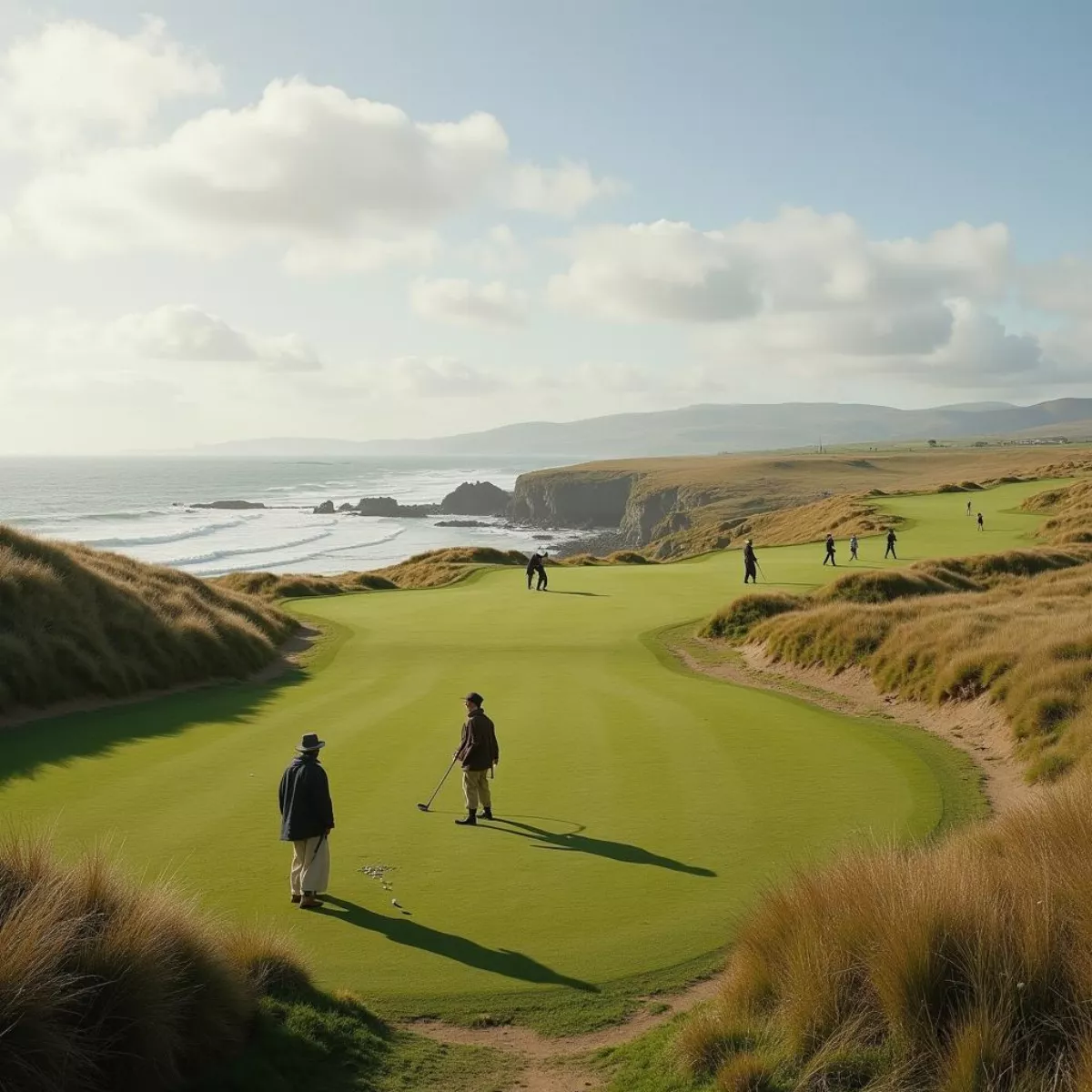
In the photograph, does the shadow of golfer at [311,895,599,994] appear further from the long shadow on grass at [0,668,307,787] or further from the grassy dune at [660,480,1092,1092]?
the long shadow on grass at [0,668,307,787]

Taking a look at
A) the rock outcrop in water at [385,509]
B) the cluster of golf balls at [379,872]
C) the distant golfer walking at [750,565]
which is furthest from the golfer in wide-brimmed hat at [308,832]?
the rock outcrop in water at [385,509]

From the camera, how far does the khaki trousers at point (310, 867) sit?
9727mm

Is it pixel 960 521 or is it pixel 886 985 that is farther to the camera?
pixel 960 521

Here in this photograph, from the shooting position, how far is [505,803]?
13.0 meters

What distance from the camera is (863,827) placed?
11867 millimetres


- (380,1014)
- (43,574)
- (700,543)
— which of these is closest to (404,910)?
(380,1014)

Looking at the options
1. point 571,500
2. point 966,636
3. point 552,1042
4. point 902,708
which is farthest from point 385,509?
point 552,1042

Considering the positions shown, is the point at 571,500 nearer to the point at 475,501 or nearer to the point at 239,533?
the point at 475,501

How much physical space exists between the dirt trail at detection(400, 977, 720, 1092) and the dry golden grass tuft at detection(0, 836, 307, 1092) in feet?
5.16

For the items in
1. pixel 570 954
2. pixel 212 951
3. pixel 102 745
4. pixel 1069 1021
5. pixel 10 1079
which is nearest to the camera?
pixel 10 1079

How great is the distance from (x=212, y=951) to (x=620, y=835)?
19.2 feet

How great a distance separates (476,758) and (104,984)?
6.52 metres

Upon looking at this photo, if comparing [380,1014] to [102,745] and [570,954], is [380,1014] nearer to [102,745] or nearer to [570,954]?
[570,954]

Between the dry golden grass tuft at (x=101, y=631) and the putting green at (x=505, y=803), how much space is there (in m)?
1.21
